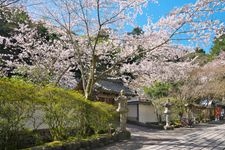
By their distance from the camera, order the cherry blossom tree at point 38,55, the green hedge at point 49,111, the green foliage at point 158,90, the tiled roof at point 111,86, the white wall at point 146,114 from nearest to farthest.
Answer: the green hedge at point 49,111 → the cherry blossom tree at point 38,55 → the tiled roof at point 111,86 → the white wall at point 146,114 → the green foliage at point 158,90

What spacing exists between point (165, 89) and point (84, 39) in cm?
1341

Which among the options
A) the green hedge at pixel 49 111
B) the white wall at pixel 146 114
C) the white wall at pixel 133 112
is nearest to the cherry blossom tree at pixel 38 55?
the green hedge at pixel 49 111

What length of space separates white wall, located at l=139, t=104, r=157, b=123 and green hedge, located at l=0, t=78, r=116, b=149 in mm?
13040

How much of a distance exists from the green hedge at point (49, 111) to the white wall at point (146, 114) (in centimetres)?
1304

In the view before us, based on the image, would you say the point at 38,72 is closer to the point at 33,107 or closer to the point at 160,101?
the point at 33,107

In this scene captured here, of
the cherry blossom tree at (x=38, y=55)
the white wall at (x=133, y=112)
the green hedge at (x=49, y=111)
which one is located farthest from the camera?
the white wall at (x=133, y=112)

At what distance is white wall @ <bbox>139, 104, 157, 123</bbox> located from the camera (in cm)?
2597

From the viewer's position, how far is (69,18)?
1370cm

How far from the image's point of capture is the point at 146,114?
26688 mm

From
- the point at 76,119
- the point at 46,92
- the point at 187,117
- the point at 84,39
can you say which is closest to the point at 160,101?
the point at 187,117

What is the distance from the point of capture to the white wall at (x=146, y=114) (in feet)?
85.2

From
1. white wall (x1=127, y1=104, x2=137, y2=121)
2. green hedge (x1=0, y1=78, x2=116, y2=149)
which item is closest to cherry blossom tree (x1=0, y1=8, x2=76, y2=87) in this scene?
green hedge (x1=0, y1=78, x2=116, y2=149)

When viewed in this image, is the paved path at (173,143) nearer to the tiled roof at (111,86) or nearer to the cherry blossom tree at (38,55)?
the cherry blossom tree at (38,55)

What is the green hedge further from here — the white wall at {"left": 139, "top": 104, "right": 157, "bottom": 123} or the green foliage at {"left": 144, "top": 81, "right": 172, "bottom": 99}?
the green foliage at {"left": 144, "top": 81, "right": 172, "bottom": 99}
